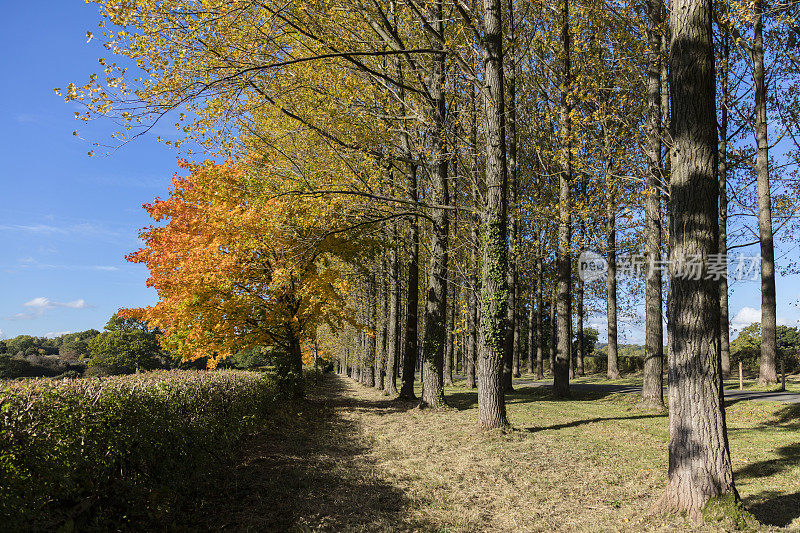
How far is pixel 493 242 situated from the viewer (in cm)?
909

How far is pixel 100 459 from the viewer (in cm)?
378

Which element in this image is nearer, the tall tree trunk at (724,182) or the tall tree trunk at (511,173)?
the tall tree trunk at (511,173)

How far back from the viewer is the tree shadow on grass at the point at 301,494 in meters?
4.80

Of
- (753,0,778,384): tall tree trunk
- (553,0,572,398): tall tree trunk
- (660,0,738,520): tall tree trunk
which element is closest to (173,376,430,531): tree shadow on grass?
(660,0,738,520): tall tree trunk

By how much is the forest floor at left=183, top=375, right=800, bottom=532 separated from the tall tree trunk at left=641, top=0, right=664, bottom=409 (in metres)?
1.24

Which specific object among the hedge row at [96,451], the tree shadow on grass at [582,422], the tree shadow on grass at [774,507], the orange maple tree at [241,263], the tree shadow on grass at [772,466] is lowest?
the tree shadow on grass at [582,422]

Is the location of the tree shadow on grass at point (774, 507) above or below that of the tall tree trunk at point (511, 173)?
below

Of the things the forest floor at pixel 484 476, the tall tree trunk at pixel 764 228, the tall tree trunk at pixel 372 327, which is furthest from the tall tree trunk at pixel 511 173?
the tall tree trunk at pixel 372 327

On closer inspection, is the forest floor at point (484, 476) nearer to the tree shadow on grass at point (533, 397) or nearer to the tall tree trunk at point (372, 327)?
the tree shadow on grass at point (533, 397)

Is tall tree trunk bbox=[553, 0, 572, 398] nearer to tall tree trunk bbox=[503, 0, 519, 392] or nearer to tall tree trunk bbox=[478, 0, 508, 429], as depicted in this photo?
tall tree trunk bbox=[503, 0, 519, 392]

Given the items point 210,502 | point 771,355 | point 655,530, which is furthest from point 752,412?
point 210,502

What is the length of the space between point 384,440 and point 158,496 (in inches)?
214

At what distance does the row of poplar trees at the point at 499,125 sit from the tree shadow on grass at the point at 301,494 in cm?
310

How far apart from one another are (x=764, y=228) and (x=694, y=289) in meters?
12.7
